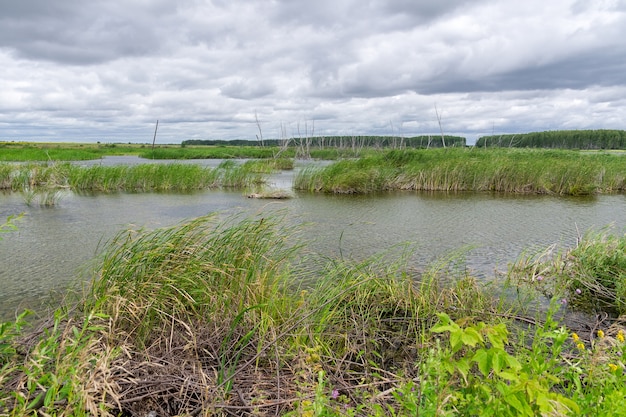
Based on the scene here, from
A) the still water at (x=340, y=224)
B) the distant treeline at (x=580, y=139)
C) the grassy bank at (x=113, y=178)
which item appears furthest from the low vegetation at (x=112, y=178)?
the distant treeline at (x=580, y=139)

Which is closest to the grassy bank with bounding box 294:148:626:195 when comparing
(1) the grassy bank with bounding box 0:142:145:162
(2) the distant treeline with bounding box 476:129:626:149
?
(1) the grassy bank with bounding box 0:142:145:162

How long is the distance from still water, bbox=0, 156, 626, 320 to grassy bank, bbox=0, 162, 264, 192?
126 centimetres

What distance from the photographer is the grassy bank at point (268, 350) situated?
5.12 feet

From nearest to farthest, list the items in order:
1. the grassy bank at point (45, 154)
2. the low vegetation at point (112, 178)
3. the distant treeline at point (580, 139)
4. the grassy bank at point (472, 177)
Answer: the grassy bank at point (472, 177)
the low vegetation at point (112, 178)
the grassy bank at point (45, 154)
the distant treeline at point (580, 139)

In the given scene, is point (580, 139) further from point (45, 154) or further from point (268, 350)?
point (268, 350)

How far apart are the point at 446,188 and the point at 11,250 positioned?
1262cm

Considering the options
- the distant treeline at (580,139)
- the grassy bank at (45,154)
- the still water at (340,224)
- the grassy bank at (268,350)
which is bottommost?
the still water at (340,224)

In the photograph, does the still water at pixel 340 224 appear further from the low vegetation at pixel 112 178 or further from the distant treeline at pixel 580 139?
the distant treeline at pixel 580 139

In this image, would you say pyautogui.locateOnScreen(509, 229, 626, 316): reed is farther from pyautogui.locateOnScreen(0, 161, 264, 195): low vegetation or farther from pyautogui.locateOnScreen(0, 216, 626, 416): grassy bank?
pyautogui.locateOnScreen(0, 161, 264, 195): low vegetation

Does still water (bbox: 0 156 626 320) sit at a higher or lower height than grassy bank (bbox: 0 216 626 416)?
lower

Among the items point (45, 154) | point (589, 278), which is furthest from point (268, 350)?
point (45, 154)

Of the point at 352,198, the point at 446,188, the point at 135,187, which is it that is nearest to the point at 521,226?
the point at 352,198

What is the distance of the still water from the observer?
5480 mm

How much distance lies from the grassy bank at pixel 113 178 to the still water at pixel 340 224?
Answer: 126 centimetres
